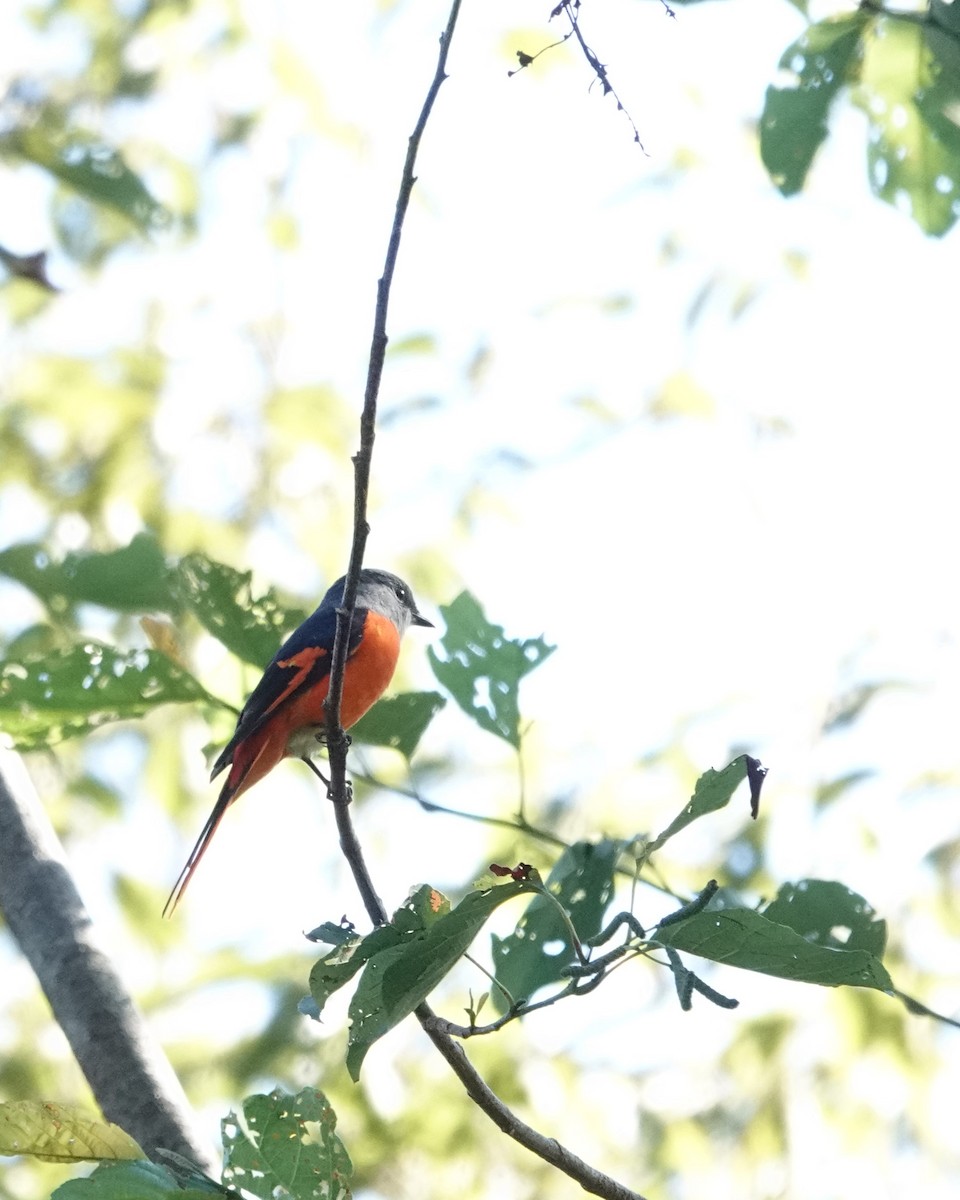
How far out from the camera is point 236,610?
2703 mm

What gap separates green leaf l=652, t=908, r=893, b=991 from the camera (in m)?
1.46

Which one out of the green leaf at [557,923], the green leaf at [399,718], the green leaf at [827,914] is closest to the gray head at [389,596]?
the green leaf at [399,718]

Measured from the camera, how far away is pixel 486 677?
2.48m

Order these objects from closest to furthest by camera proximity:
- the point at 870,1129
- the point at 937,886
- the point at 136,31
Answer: the point at 937,886 < the point at 870,1129 < the point at 136,31

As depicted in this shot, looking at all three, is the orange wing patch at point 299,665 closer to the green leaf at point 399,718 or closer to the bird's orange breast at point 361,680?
the bird's orange breast at point 361,680

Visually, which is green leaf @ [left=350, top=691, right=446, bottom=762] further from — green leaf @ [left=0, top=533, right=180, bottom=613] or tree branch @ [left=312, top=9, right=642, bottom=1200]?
tree branch @ [left=312, top=9, right=642, bottom=1200]

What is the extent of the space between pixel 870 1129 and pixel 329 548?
3047 mm

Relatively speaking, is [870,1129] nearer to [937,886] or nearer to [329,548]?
[937,886]

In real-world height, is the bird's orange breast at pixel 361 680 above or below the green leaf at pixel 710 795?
above

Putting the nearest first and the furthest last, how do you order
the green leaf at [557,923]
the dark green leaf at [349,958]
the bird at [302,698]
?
1. the dark green leaf at [349,958]
2. the green leaf at [557,923]
3. the bird at [302,698]

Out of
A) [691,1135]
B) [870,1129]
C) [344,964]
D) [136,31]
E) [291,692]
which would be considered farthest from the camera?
[136,31]

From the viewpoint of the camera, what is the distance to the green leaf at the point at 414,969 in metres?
1.43

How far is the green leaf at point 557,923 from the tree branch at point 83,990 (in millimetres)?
538

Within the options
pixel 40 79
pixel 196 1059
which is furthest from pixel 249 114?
pixel 196 1059
